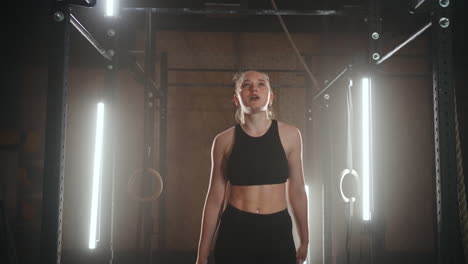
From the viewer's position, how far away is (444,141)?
5.32ft

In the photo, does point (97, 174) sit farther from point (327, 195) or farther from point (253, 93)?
point (327, 195)

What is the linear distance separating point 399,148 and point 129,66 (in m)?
4.01

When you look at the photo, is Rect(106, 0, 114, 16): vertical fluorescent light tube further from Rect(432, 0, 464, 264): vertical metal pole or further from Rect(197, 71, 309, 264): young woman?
Rect(432, 0, 464, 264): vertical metal pole

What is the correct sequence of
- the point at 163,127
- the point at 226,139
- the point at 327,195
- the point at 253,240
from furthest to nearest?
the point at 163,127, the point at 327,195, the point at 226,139, the point at 253,240

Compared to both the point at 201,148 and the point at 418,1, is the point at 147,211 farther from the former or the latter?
the point at 418,1

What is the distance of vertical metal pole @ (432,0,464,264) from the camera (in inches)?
62.2

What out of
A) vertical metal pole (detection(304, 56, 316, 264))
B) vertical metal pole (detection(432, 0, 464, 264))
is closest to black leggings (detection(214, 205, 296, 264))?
vertical metal pole (detection(432, 0, 464, 264))

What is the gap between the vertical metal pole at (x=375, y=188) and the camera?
2.02 m

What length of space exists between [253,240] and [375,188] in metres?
0.88

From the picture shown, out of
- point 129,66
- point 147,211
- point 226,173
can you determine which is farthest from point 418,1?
point 147,211

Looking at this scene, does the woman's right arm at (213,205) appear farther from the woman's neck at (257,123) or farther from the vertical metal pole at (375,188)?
the vertical metal pole at (375,188)

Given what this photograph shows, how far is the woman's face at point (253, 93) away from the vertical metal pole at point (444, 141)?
91 cm

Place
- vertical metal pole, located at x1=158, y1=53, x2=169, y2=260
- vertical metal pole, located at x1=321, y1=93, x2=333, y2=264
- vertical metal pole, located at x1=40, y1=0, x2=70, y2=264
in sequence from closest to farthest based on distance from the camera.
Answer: vertical metal pole, located at x1=40, y1=0, x2=70, y2=264 < vertical metal pole, located at x1=321, y1=93, x2=333, y2=264 < vertical metal pole, located at x1=158, y1=53, x2=169, y2=260

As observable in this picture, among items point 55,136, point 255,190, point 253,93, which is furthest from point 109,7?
point 255,190
